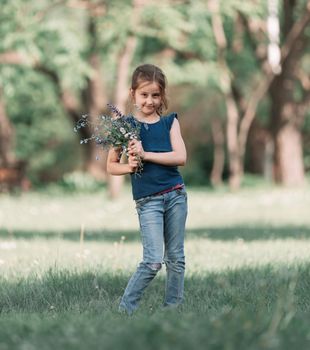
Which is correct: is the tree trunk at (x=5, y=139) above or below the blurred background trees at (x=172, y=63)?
below

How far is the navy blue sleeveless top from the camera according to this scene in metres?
6.27

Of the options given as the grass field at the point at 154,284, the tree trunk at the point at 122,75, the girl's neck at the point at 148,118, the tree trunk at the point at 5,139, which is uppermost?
the tree trunk at the point at 122,75

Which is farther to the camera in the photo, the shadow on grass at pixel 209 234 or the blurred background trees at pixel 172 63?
the blurred background trees at pixel 172 63

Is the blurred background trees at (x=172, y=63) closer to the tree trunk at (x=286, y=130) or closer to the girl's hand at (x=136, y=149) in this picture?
the tree trunk at (x=286, y=130)

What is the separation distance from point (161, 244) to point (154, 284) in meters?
1.56

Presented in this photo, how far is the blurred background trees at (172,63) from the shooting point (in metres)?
21.9

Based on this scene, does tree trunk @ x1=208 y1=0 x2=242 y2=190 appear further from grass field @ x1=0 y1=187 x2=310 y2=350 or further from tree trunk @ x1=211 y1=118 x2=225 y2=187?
tree trunk @ x1=211 y1=118 x2=225 y2=187

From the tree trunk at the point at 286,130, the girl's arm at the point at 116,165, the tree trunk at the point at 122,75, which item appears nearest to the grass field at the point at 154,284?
the girl's arm at the point at 116,165

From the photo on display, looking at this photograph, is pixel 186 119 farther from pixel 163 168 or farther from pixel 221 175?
pixel 163 168

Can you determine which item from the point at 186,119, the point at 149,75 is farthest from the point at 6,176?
the point at 149,75

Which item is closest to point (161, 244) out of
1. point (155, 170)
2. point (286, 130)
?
point (155, 170)

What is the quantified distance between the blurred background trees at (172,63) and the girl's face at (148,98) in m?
14.9

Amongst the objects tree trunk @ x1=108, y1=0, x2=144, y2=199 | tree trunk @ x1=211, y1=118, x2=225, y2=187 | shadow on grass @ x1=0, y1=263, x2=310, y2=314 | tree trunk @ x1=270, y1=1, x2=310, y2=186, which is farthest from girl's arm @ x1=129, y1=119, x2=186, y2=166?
tree trunk @ x1=211, y1=118, x2=225, y2=187

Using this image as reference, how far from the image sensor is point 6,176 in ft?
93.0
